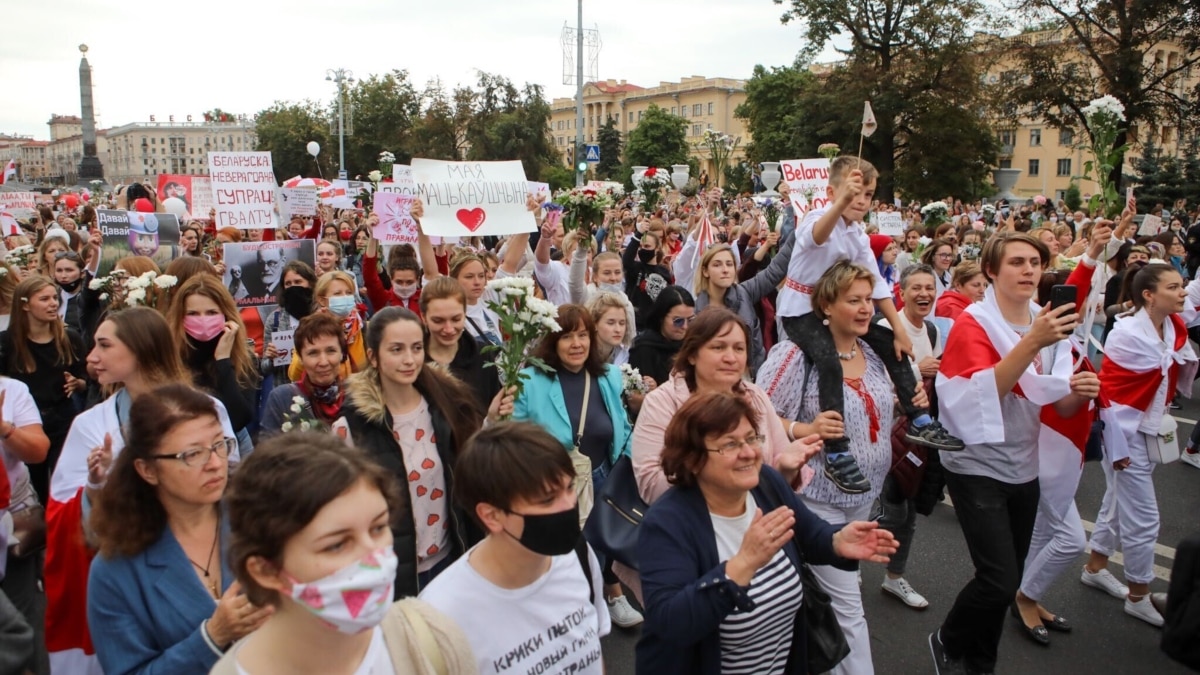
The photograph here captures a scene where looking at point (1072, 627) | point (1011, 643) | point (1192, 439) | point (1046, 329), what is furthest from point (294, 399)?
point (1192, 439)

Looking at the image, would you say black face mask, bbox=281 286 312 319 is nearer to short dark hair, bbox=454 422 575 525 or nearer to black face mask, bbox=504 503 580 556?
short dark hair, bbox=454 422 575 525

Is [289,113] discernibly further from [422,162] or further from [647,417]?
[647,417]

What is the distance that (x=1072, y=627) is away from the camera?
455 centimetres

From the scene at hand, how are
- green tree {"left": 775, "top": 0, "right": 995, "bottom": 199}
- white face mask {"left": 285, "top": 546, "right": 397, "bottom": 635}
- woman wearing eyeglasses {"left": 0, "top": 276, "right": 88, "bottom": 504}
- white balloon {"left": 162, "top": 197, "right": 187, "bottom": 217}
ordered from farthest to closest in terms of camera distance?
1. green tree {"left": 775, "top": 0, "right": 995, "bottom": 199}
2. white balloon {"left": 162, "top": 197, "right": 187, "bottom": 217}
3. woman wearing eyeglasses {"left": 0, "top": 276, "right": 88, "bottom": 504}
4. white face mask {"left": 285, "top": 546, "right": 397, "bottom": 635}

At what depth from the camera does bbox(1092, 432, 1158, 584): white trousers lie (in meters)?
4.63

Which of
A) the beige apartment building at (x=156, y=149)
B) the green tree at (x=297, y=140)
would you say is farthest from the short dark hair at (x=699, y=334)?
the beige apartment building at (x=156, y=149)

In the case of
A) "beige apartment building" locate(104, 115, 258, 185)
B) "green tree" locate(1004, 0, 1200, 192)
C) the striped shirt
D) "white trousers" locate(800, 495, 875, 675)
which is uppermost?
"beige apartment building" locate(104, 115, 258, 185)

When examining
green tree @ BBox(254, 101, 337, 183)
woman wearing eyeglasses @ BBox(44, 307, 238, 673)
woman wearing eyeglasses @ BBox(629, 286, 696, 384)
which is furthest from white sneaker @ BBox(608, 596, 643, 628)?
green tree @ BBox(254, 101, 337, 183)

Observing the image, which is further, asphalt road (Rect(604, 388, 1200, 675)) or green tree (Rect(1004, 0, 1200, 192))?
green tree (Rect(1004, 0, 1200, 192))

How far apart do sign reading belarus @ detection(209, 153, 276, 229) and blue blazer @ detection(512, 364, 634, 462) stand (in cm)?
677

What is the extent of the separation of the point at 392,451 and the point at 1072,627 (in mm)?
3794

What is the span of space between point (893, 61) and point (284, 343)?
40510 mm

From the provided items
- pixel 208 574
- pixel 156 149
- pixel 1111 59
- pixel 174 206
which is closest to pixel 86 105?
pixel 174 206

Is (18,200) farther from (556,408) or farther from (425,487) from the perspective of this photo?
(425,487)
